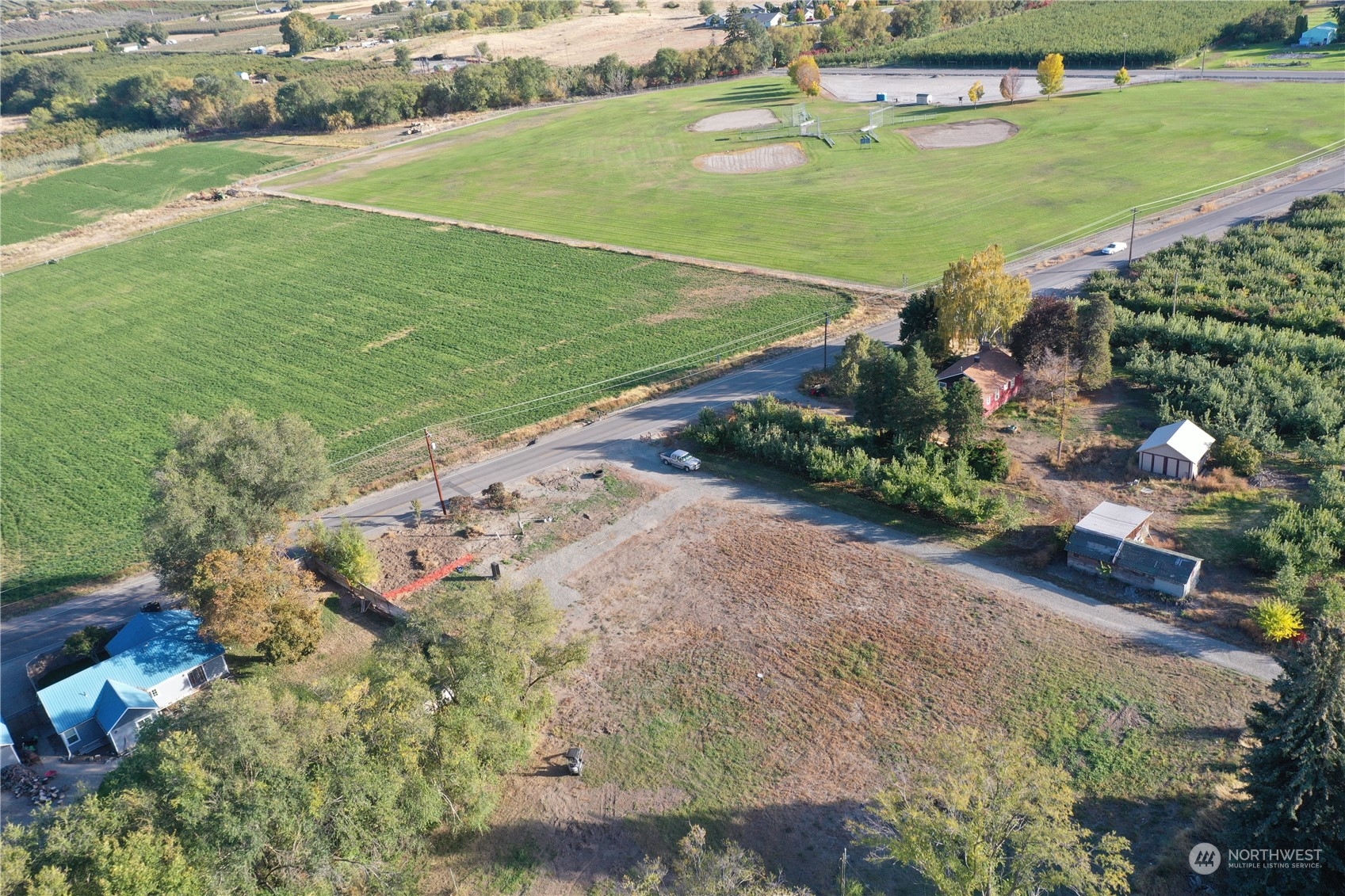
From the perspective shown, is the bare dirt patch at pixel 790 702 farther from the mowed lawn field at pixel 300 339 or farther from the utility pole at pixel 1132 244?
the utility pole at pixel 1132 244

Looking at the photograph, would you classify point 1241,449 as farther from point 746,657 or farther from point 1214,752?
point 746,657

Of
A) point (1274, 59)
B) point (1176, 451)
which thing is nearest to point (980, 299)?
point (1176, 451)

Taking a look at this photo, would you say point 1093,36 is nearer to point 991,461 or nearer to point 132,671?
Result: point 991,461

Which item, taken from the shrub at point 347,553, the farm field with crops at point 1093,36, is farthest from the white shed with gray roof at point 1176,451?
the farm field with crops at point 1093,36

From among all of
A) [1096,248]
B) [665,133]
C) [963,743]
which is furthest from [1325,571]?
[665,133]

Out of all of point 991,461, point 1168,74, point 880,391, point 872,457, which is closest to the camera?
point 991,461
